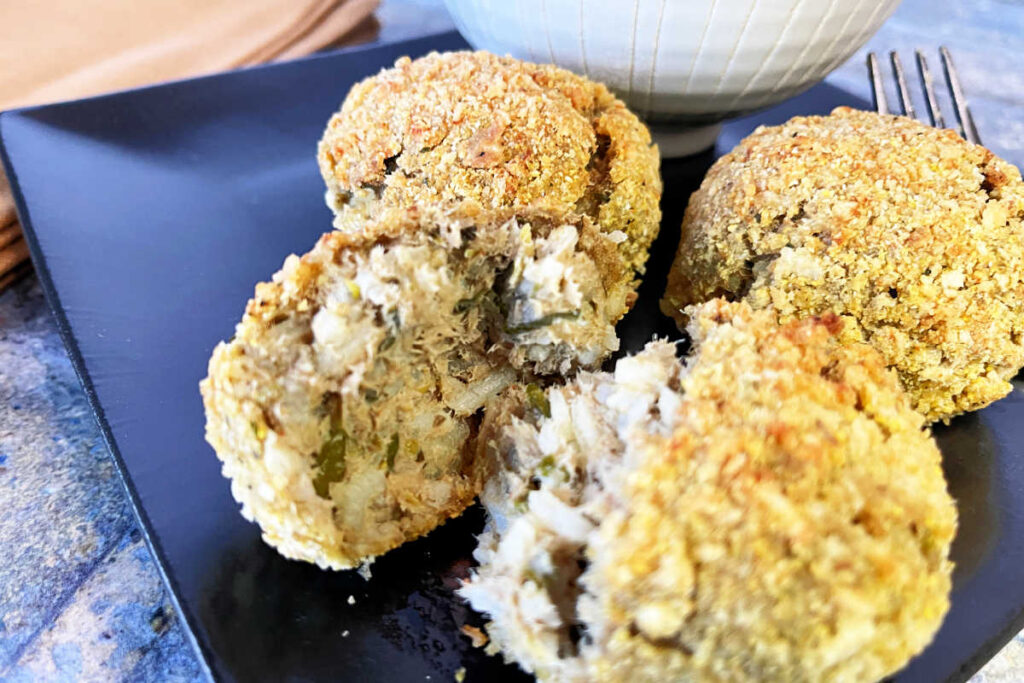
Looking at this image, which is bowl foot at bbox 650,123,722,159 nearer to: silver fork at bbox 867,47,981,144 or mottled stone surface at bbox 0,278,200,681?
silver fork at bbox 867,47,981,144

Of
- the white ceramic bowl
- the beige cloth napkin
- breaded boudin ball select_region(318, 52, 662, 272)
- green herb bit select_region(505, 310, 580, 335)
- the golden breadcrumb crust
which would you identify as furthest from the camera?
the beige cloth napkin

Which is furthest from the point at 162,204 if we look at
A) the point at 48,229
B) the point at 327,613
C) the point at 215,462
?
the point at 327,613

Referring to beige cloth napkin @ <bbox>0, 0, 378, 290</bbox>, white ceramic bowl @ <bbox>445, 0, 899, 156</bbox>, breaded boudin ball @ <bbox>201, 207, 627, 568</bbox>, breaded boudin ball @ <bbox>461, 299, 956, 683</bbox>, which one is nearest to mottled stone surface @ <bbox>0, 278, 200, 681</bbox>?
breaded boudin ball @ <bbox>201, 207, 627, 568</bbox>

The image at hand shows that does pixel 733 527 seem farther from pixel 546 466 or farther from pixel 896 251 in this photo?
pixel 896 251

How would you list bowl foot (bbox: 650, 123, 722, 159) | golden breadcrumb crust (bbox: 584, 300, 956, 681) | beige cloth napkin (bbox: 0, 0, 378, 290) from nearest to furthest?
golden breadcrumb crust (bbox: 584, 300, 956, 681), bowl foot (bbox: 650, 123, 722, 159), beige cloth napkin (bbox: 0, 0, 378, 290)

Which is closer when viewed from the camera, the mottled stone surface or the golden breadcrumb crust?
the golden breadcrumb crust

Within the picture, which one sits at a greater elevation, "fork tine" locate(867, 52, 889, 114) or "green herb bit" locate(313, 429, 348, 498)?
"fork tine" locate(867, 52, 889, 114)

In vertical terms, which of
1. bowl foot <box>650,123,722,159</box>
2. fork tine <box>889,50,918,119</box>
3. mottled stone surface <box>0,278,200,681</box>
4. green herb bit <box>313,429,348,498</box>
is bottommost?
mottled stone surface <box>0,278,200,681</box>
